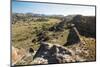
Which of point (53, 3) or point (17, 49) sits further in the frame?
point (53, 3)

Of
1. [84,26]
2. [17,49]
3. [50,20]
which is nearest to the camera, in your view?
[17,49]

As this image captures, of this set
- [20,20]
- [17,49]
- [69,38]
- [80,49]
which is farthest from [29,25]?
[80,49]

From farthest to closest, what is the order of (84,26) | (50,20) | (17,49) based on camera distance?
(84,26) → (50,20) → (17,49)

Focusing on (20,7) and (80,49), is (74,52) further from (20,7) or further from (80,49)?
(20,7)

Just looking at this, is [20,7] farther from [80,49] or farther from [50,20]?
[80,49]

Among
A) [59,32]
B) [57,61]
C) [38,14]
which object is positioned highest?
[38,14]

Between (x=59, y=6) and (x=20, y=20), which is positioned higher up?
(x=59, y=6)
